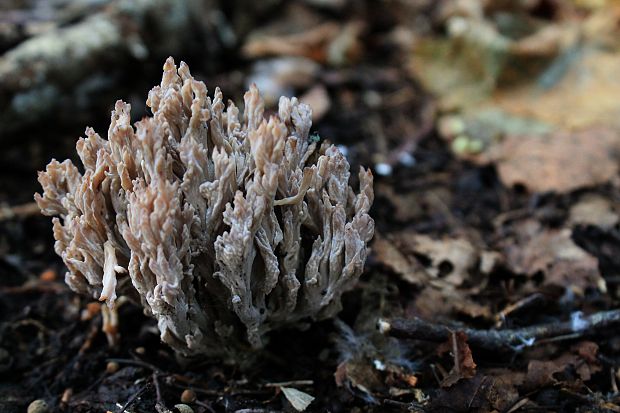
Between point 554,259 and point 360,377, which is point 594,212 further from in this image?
point 360,377

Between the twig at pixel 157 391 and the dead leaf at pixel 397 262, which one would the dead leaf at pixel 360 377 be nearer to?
the dead leaf at pixel 397 262

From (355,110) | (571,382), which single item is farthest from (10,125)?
(571,382)

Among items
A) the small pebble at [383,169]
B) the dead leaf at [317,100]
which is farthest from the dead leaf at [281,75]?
the small pebble at [383,169]

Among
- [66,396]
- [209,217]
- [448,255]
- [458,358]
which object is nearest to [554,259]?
[448,255]

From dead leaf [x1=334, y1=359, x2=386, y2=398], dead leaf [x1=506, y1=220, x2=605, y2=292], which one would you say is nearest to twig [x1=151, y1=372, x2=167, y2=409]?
dead leaf [x1=334, y1=359, x2=386, y2=398]

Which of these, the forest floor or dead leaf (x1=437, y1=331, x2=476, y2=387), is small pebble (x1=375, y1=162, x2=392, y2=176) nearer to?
the forest floor

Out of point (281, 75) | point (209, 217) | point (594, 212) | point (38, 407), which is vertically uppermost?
point (209, 217)

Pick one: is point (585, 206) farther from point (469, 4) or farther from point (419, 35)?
point (419, 35)
